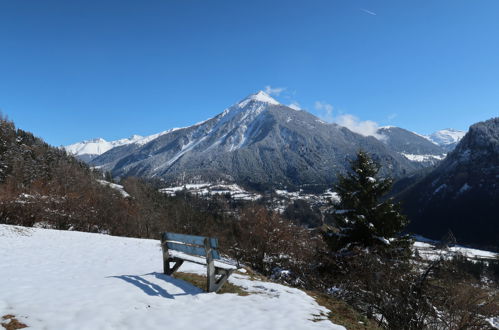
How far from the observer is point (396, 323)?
9.16 m

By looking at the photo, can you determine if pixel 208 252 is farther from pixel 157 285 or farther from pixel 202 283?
pixel 202 283

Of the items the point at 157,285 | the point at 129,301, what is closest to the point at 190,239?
the point at 157,285

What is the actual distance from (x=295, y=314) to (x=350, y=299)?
4.65m

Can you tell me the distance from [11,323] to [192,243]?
4.39 m

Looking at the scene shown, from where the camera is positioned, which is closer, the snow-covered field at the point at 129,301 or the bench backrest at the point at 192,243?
the snow-covered field at the point at 129,301

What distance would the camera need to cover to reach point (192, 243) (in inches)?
376

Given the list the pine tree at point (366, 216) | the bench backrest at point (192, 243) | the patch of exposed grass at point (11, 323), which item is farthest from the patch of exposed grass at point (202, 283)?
the pine tree at point (366, 216)

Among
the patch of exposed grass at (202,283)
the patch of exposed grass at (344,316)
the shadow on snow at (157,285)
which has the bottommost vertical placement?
the patch of exposed grass at (344,316)

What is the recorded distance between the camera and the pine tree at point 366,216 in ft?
66.7

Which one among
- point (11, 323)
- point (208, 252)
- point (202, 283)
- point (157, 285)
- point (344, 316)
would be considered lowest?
point (344, 316)

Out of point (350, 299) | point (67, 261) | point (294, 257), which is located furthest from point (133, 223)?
point (350, 299)

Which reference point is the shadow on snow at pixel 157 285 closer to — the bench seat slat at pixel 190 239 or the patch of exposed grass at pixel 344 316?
the bench seat slat at pixel 190 239

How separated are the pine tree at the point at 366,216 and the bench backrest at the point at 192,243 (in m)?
12.2

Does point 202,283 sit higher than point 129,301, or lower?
lower
